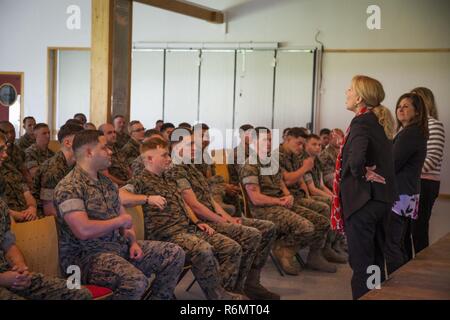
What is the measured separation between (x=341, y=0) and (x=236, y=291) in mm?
9203

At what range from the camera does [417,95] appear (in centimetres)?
474

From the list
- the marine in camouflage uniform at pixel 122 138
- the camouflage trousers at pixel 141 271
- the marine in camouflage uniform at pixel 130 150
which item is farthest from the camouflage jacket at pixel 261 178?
the marine in camouflage uniform at pixel 122 138

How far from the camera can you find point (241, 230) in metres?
5.09

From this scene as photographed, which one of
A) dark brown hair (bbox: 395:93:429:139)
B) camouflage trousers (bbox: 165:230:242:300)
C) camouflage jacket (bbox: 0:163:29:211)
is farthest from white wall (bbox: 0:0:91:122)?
dark brown hair (bbox: 395:93:429:139)

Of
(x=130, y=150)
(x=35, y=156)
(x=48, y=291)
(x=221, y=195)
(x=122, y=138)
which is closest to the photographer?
(x=48, y=291)

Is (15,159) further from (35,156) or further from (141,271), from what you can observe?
(141,271)

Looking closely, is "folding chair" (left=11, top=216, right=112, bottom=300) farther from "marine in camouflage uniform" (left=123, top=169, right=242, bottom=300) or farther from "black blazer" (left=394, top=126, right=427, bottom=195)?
"black blazer" (left=394, top=126, right=427, bottom=195)

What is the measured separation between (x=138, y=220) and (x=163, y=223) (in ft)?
0.81

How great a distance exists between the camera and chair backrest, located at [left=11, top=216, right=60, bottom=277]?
12.2ft

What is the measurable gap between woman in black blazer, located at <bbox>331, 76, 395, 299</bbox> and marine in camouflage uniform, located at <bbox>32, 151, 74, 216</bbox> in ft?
7.67

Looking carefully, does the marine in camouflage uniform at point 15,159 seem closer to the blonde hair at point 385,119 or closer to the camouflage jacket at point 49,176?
the camouflage jacket at point 49,176

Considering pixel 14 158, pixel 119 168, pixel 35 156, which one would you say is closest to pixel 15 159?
pixel 14 158

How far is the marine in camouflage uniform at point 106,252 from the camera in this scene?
149 inches
